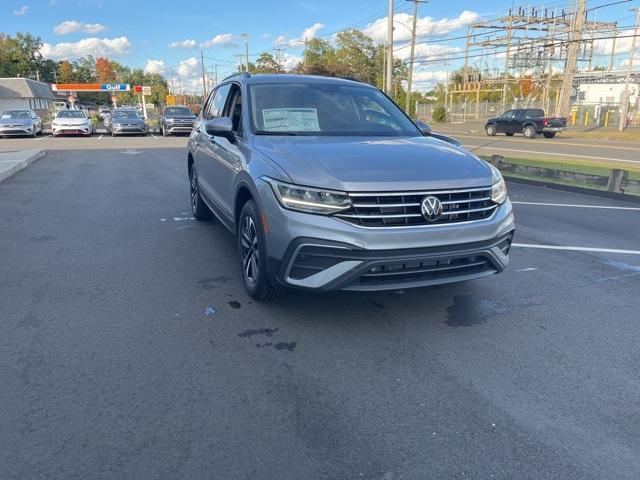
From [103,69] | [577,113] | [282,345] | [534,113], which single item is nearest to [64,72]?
[103,69]

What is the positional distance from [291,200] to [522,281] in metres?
2.64

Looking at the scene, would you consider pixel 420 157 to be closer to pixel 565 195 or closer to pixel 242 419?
pixel 242 419

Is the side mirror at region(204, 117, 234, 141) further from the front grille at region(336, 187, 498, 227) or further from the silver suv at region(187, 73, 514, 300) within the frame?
the front grille at region(336, 187, 498, 227)

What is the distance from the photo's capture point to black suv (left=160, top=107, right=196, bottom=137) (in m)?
28.5

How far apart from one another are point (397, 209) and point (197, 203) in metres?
4.34

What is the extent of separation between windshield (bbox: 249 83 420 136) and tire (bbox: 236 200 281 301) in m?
0.85

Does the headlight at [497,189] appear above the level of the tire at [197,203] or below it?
above

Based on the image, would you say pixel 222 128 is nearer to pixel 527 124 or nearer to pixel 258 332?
pixel 258 332

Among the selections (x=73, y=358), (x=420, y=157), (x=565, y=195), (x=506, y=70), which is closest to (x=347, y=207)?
(x=420, y=157)

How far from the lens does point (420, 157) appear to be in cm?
393

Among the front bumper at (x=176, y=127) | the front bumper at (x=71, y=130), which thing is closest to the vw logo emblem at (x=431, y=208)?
the front bumper at (x=176, y=127)

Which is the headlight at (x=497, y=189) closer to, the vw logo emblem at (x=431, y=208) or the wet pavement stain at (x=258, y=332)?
the vw logo emblem at (x=431, y=208)

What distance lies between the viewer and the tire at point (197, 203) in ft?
23.2

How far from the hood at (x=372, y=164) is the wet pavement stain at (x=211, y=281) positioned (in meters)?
1.38
